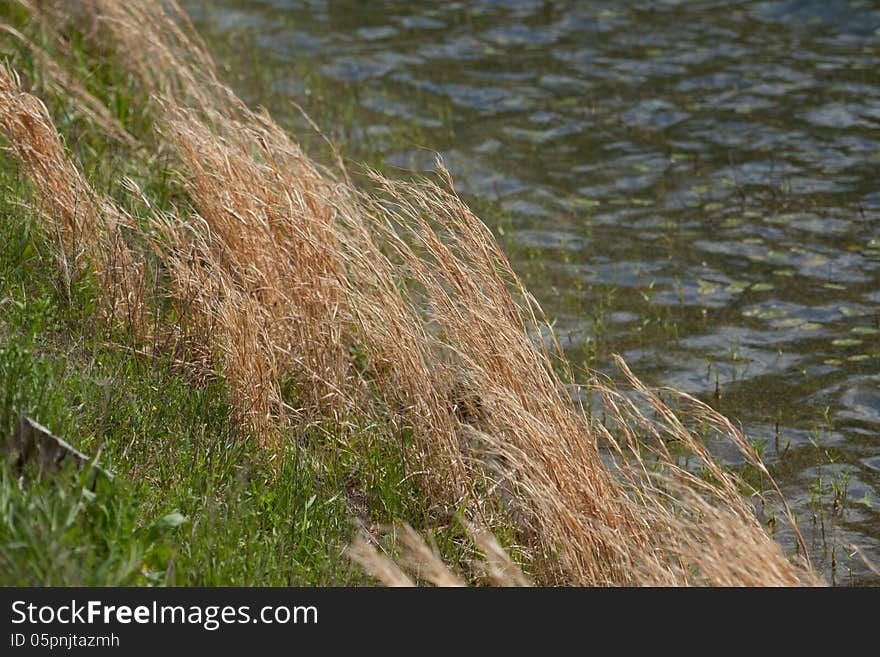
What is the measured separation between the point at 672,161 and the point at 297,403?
4.99 meters

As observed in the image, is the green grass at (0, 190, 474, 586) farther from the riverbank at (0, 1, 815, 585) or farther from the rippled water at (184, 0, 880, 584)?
the rippled water at (184, 0, 880, 584)

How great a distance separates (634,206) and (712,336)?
1915 millimetres

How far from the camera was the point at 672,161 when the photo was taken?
9680 millimetres

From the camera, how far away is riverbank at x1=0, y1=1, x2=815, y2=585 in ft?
14.0

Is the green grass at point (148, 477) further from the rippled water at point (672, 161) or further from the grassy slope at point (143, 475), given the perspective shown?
the rippled water at point (672, 161)

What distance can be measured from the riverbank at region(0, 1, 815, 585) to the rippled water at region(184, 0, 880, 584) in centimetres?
75

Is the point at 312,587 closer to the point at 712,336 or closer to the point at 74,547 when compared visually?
the point at 74,547

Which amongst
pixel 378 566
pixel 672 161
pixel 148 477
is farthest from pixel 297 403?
pixel 672 161

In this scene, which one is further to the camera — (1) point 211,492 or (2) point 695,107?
(2) point 695,107

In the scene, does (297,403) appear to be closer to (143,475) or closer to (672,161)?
(143,475)

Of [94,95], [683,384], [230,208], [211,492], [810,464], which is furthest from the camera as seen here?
[94,95]

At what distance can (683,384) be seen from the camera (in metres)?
6.95

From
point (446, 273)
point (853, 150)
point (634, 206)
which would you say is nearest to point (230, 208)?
point (446, 273)

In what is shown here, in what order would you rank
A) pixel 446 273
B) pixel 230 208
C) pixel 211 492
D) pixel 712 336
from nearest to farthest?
pixel 211 492
pixel 446 273
pixel 230 208
pixel 712 336
